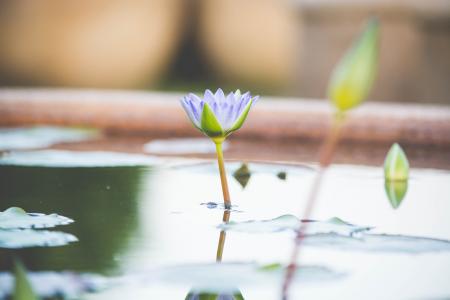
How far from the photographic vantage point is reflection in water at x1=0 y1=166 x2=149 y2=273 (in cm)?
65

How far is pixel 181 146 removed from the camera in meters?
1.34

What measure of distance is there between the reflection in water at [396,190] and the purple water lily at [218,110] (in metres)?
0.21

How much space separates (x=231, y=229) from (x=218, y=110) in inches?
4.8

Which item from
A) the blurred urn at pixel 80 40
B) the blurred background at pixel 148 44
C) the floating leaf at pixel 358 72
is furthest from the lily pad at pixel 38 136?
the blurred urn at pixel 80 40

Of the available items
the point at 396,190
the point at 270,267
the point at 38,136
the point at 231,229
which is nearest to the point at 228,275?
the point at 270,267

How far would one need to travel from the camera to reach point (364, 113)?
146 cm

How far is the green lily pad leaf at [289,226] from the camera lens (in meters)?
0.74

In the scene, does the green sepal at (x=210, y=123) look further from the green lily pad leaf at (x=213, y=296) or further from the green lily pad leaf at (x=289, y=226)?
the green lily pad leaf at (x=213, y=296)

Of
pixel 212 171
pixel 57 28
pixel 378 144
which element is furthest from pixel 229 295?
pixel 57 28

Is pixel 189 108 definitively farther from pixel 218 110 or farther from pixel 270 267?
pixel 270 267

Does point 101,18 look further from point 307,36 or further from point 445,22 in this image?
point 445,22

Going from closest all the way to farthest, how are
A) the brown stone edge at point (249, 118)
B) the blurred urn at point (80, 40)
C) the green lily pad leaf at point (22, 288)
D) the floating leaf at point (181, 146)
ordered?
the green lily pad leaf at point (22, 288)
the floating leaf at point (181, 146)
the brown stone edge at point (249, 118)
the blurred urn at point (80, 40)

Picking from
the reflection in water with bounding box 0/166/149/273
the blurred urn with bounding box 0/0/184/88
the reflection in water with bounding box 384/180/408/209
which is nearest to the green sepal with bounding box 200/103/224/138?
the reflection in water with bounding box 0/166/149/273

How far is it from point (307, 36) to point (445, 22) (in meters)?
0.51
